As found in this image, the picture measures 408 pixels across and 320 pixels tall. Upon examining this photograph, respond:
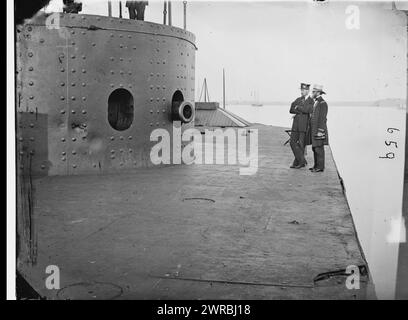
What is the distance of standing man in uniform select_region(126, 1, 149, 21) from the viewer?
8491 millimetres

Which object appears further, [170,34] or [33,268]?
[170,34]

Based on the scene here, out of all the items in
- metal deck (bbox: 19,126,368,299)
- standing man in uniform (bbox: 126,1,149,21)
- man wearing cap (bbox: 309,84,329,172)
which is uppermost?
standing man in uniform (bbox: 126,1,149,21)

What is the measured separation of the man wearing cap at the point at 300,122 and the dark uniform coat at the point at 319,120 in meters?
0.47

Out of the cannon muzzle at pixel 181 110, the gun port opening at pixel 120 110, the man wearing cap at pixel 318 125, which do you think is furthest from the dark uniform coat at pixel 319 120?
the gun port opening at pixel 120 110

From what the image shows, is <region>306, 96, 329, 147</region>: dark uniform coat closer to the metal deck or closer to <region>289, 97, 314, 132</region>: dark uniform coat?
<region>289, 97, 314, 132</region>: dark uniform coat

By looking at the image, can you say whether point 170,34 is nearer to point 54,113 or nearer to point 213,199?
point 54,113

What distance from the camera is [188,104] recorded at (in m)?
8.91

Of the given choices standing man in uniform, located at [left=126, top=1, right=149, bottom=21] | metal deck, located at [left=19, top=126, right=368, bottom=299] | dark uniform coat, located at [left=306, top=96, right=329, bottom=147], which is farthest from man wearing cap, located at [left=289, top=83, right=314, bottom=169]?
standing man in uniform, located at [left=126, top=1, right=149, bottom=21]

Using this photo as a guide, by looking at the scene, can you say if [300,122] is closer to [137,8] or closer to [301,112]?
[301,112]

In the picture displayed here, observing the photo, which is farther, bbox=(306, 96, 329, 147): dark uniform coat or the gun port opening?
bbox=(306, 96, 329, 147): dark uniform coat

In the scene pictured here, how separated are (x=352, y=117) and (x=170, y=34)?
64.2 meters
